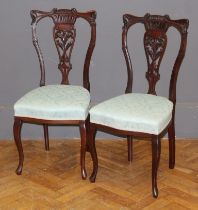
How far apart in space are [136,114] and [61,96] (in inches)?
22.5

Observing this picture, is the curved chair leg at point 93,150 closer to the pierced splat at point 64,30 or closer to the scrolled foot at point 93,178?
the scrolled foot at point 93,178

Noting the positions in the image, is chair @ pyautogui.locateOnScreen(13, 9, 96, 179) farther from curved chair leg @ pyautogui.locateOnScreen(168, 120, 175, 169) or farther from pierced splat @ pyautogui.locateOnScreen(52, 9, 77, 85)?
curved chair leg @ pyautogui.locateOnScreen(168, 120, 175, 169)

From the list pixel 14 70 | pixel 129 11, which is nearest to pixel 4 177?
pixel 14 70

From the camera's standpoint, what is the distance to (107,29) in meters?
3.50

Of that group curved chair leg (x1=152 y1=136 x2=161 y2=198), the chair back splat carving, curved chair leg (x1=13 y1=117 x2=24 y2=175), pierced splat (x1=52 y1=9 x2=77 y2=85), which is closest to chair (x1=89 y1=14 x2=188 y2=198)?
curved chair leg (x1=152 y1=136 x2=161 y2=198)

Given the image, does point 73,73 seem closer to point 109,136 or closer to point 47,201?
point 109,136

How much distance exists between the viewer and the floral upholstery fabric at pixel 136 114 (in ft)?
9.14

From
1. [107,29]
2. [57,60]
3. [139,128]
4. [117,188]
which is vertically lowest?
[117,188]

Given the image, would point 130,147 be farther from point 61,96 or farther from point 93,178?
point 61,96

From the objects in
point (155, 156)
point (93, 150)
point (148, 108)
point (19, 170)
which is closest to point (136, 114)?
point (148, 108)

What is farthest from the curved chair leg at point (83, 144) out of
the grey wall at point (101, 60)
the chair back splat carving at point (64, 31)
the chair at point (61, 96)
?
the grey wall at point (101, 60)

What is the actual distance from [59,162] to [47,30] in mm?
985

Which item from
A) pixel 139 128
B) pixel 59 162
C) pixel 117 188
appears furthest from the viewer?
pixel 59 162

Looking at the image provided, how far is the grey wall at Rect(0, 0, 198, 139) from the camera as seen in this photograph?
345cm
